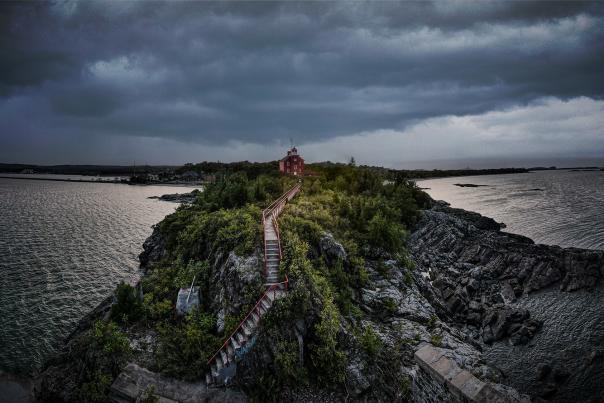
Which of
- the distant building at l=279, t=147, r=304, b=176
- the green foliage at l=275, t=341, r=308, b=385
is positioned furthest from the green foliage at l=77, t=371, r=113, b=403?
the distant building at l=279, t=147, r=304, b=176

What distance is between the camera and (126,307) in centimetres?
2152

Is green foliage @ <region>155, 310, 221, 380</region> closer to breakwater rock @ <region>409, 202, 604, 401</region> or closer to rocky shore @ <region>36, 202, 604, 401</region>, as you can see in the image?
rocky shore @ <region>36, 202, 604, 401</region>

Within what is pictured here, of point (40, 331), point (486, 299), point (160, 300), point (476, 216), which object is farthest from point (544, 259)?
point (40, 331)

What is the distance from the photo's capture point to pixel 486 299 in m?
31.2

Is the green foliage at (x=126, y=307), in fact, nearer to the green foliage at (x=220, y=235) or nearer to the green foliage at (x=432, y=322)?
the green foliage at (x=220, y=235)

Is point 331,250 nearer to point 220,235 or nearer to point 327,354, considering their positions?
point 220,235

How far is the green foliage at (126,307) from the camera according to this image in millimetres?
21172

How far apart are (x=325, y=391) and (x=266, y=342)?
12.9 ft

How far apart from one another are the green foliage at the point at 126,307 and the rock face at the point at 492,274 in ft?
80.1

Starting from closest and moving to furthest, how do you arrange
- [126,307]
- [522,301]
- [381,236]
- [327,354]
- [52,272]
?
[327,354] < [126,307] < [522,301] < [381,236] < [52,272]

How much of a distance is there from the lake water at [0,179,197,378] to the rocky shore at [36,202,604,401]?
3.57 metres

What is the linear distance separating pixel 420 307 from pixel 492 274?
1767 centimetres

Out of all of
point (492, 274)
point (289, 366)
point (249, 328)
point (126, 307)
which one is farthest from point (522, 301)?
point (126, 307)

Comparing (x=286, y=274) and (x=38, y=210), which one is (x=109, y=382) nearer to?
(x=286, y=274)
